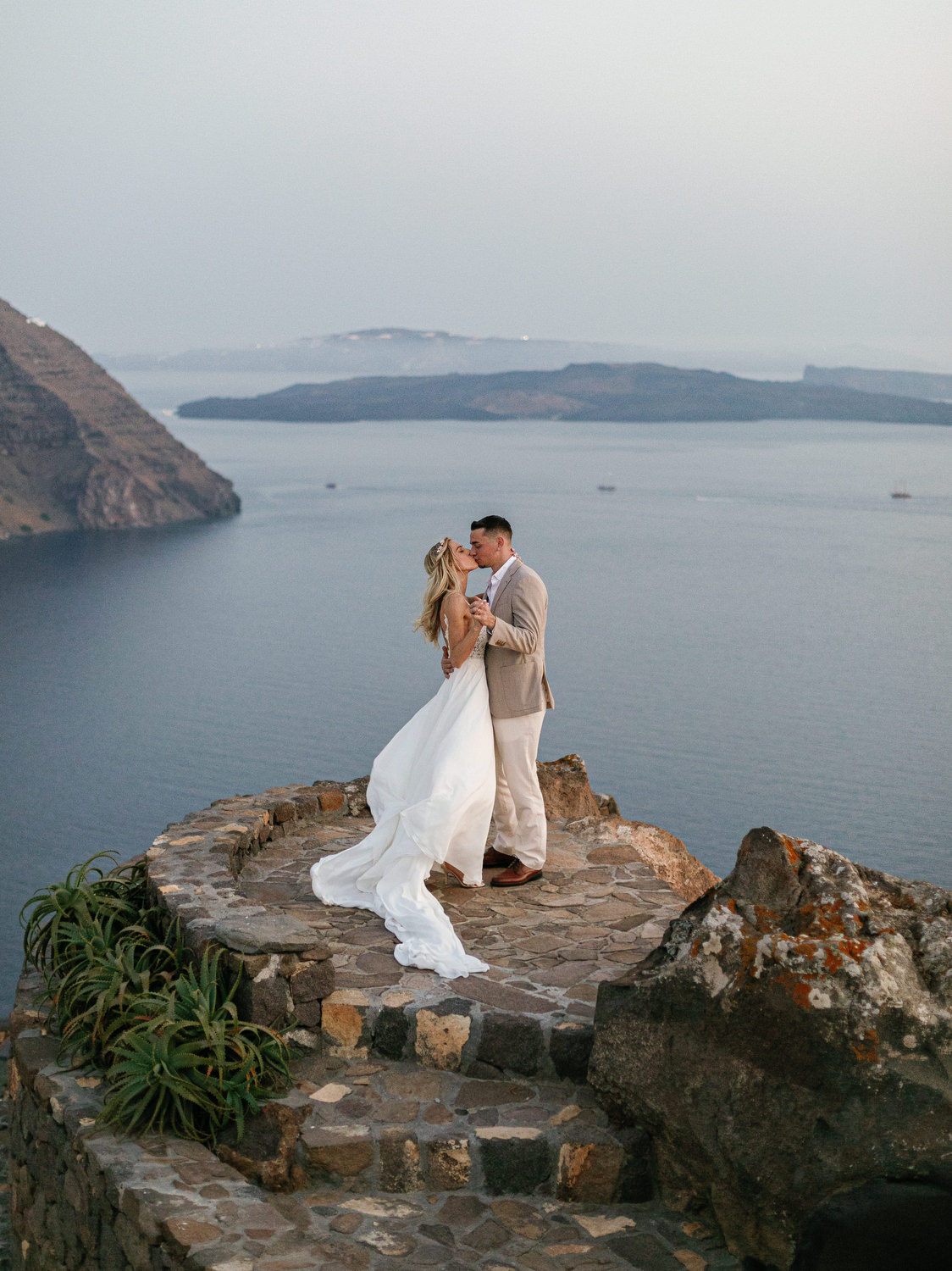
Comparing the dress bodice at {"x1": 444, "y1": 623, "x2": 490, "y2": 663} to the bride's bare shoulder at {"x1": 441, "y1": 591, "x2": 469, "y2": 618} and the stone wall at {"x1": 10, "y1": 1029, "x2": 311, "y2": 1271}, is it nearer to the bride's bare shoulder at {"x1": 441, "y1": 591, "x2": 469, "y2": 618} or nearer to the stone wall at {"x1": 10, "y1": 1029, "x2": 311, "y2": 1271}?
the bride's bare shoulder at {"x1": 441, "y1": 591, "x2": 469, "y2": 618}

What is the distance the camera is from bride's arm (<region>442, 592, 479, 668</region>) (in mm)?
6941

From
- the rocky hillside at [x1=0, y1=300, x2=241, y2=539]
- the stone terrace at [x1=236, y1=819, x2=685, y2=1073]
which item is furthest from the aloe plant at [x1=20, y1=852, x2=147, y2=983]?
the rocky hillside at [x1=0, y1=300, x2=241, y2=539]

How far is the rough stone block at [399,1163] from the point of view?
491 centimetres

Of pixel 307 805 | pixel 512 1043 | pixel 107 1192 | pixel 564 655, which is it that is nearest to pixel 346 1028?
pixel 512 1043

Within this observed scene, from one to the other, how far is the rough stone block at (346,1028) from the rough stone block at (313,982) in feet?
0.21

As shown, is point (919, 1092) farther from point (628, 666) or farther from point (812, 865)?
point (628, 666)

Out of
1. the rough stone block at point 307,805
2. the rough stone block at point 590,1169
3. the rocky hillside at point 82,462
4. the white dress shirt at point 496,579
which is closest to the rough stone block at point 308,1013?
the rough stone block at point 590,1169

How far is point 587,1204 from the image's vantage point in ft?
16.1

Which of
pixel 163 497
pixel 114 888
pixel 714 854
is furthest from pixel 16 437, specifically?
pixel 114 888

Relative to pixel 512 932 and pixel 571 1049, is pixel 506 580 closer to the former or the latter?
pixel 512 932

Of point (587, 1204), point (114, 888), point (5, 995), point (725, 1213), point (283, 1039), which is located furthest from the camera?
point (5, 995)

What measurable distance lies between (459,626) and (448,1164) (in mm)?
3074

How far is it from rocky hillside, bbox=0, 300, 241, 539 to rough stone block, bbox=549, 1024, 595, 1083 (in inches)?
3258

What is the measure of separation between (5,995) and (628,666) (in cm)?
3238
